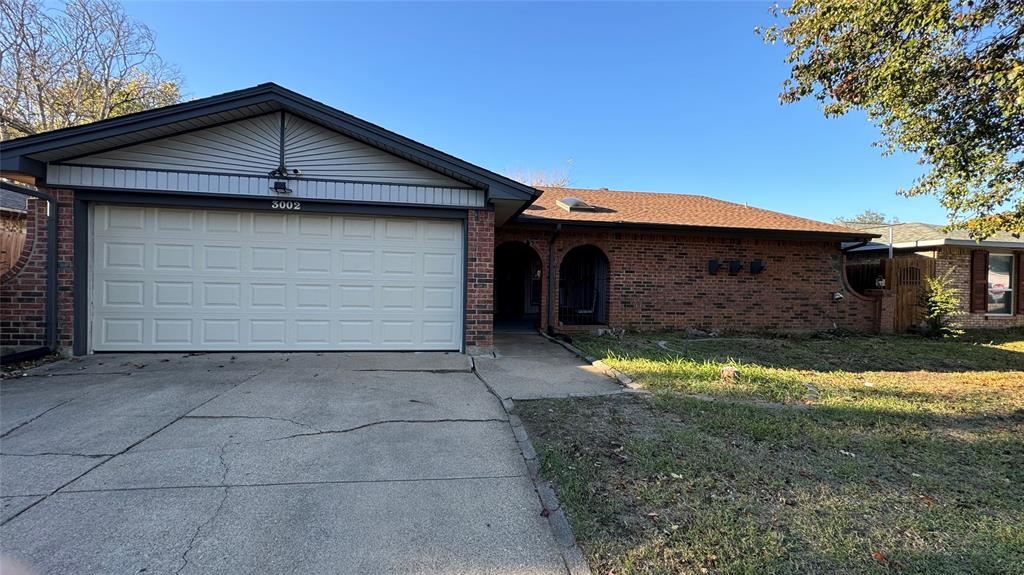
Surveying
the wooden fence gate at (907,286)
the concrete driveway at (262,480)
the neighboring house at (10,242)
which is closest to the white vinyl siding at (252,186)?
the neighboring house at (10,242)

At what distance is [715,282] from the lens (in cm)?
1114

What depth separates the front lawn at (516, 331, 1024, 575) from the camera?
2354 millimetres

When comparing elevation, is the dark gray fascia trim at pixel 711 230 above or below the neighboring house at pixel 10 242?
above

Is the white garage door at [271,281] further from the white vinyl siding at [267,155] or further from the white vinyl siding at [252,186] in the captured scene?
the white vinyl siding at [267,155]

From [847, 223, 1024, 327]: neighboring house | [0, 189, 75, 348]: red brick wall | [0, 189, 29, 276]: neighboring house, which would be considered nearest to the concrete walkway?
[0, 189, 75, 348]: red brick wall

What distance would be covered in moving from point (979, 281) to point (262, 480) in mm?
18212

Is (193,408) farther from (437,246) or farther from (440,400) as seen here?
(437,246)

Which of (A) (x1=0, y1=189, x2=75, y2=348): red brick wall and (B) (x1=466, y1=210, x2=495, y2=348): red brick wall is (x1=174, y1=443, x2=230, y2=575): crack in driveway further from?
(A) (x1=0, y1=189, x2=75, y2=348): red brick wall

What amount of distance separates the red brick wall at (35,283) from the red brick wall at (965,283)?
774 inches

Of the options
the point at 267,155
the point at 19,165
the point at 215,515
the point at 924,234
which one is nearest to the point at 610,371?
the point at 215,515

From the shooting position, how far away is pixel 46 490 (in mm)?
2850

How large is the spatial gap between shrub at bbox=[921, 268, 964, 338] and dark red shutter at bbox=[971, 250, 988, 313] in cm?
214

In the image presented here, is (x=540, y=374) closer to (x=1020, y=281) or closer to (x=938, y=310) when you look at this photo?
(x=938, y=310)

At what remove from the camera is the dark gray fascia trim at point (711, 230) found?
1018 cm
